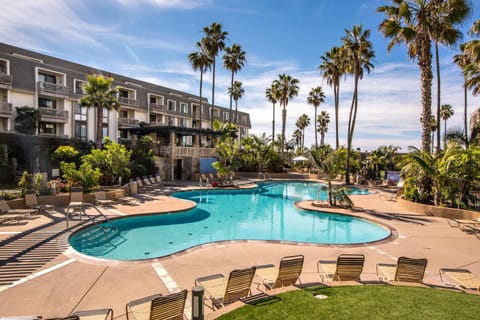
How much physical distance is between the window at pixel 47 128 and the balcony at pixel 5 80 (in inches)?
179

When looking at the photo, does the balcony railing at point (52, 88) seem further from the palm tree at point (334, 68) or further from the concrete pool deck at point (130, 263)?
the palm tree at point (334, 68)

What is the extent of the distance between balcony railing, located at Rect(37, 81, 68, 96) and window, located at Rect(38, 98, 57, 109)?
4.46ft

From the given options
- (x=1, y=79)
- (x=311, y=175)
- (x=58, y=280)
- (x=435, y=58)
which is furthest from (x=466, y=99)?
(x=1, y=79)

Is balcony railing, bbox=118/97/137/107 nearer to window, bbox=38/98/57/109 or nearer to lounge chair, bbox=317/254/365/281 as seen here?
window, bbox=38/98/57/109

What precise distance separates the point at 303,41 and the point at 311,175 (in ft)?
65.4

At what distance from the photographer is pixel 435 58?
21484mm

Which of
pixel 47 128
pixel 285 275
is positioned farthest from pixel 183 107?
pixel 285 275

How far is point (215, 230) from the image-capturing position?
44.9 feet

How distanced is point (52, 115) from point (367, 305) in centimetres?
3265

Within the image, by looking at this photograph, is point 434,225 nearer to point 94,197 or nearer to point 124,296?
point 124,296

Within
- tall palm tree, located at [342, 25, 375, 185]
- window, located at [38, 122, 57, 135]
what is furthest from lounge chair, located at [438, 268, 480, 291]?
window, located at [38, 122, 57, 135]

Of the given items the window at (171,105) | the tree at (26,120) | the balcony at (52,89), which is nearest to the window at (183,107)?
the window at (171,105)

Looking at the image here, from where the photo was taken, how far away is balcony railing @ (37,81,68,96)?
2834cm

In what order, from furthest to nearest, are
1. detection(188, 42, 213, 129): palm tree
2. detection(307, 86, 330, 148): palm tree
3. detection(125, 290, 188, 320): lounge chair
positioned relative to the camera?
1. detection(307, 86, 330, 148): palm tree
2. detection(188, 42, 213, 129): palm tree
3. detection(125, 290, 188, 320): lounge chair
